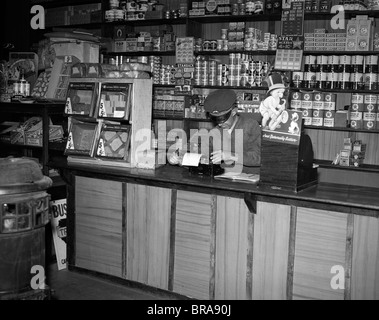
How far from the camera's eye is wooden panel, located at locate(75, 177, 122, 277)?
3.93 metres

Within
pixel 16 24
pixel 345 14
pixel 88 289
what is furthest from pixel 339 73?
pixel 16 24

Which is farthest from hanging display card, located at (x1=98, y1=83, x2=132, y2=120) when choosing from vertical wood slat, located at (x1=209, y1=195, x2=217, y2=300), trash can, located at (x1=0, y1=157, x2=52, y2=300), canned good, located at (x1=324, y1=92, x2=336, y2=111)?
canned good, located at (x1=324, y1=92, x2=336, y2=111)

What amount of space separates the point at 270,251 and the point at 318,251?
12.8 inches

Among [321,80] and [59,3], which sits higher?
[59,3]

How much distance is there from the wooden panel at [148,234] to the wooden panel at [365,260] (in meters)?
1.36

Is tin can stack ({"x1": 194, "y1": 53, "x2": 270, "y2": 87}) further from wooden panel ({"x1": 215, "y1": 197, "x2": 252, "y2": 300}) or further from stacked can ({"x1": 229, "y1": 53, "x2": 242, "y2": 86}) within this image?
wooden panel ({"x1": 215, "y1": 197, "x2": 252, "y2": 300})

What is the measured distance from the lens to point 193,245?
3.51 metres

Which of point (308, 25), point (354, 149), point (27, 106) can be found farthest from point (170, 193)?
point (308, 25)

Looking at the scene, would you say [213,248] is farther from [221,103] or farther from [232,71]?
[232,71]

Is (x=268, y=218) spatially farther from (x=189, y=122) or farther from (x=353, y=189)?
(x=189, y=122)

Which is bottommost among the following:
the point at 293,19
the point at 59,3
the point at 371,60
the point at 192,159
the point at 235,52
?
the point at 192,159

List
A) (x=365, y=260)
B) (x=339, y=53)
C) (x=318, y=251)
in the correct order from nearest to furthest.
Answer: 1. (x=365, y=260)
2. (x=318, y=251)
3. (x=339, y=53)

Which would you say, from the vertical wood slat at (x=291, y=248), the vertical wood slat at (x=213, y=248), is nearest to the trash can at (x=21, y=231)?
the vertical wood slat at (x=213, y=248)
